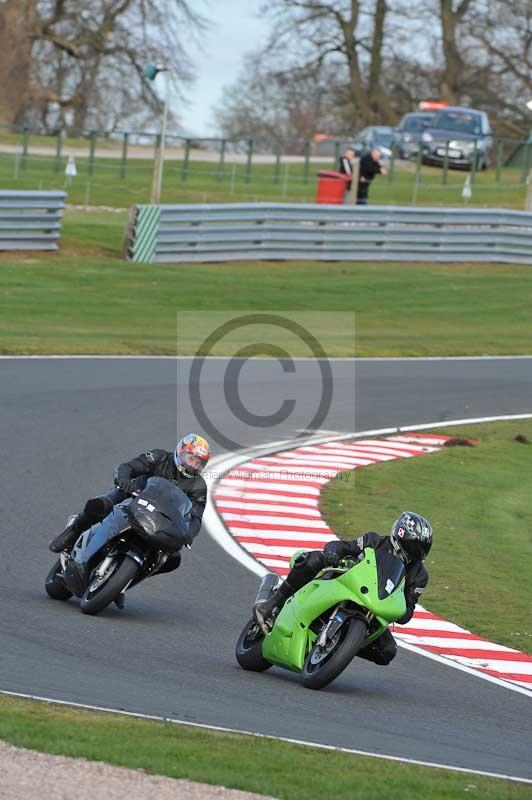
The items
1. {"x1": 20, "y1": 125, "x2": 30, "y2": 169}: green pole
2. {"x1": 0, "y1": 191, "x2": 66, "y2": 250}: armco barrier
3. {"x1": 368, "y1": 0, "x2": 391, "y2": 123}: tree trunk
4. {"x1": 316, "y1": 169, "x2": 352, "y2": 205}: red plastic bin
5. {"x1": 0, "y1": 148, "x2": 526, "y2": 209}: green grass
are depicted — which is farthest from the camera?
{"x1": 368, "y1": 0, "x2": 391, "y2": 123}: tree trunk

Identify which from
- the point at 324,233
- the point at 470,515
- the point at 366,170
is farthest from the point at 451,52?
the point at 470,515

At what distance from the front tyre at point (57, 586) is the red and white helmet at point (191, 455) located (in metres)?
1.09

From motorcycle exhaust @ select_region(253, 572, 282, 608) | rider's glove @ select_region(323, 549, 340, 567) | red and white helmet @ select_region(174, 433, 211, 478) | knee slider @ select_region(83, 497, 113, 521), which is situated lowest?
motorcycle exhaust @ select_region(253, 572, 282, 608)

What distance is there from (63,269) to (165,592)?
57.3 ft

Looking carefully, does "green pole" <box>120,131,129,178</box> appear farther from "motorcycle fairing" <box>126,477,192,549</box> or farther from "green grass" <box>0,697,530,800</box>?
"green grass" <box>0,697,530,800</box>

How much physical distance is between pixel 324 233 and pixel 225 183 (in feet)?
34.6

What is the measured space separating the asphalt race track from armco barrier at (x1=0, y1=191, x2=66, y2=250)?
372 inches

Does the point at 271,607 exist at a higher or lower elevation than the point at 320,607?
lower

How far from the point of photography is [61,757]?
6.37 metres

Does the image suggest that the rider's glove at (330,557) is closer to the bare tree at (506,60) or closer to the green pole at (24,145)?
the green pole at (24,145)

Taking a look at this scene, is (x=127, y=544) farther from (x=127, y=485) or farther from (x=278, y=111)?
(x=278, y=111)

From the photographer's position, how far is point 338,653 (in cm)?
853

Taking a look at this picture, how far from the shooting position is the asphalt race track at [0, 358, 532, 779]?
25.3ft

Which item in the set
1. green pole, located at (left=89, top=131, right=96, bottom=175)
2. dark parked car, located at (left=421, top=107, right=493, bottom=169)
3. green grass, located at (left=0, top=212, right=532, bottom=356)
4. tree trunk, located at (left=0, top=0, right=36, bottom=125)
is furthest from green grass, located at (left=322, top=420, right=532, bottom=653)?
tree trunk, located at (left=0, top=0, right=36, bottom=125)
